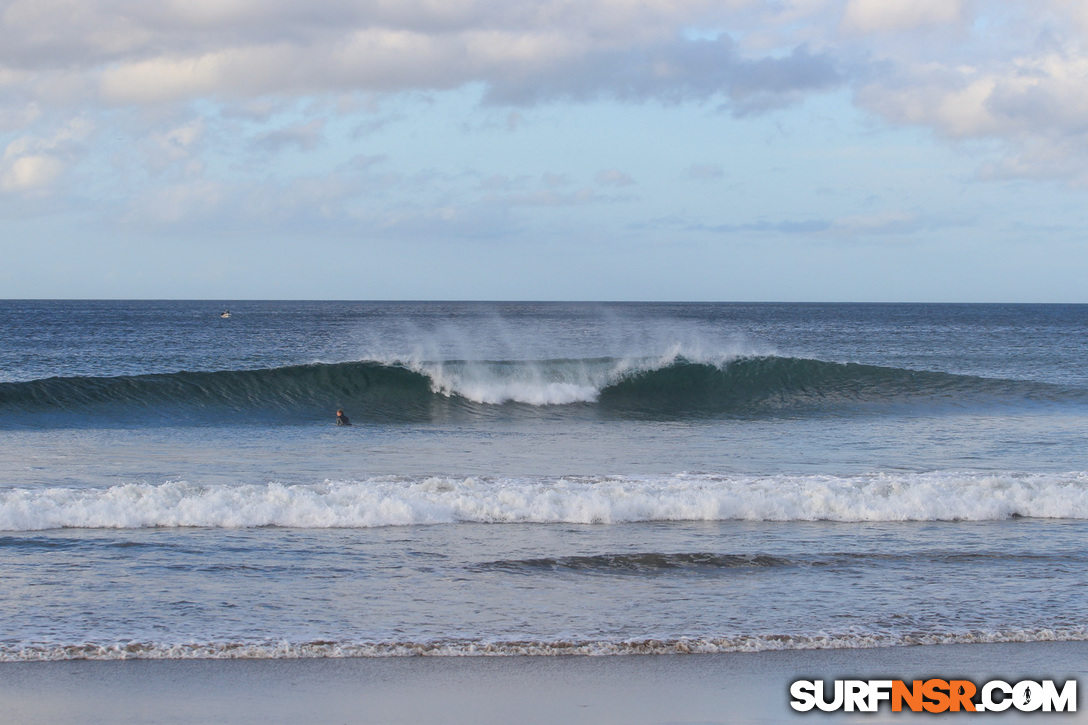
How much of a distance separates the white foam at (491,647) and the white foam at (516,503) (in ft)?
10.9

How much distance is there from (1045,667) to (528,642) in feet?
10.6

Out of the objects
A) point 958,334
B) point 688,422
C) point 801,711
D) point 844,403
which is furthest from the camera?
point 958,334

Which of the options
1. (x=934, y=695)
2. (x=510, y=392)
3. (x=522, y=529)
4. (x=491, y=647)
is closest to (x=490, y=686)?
(x=491, y=647)

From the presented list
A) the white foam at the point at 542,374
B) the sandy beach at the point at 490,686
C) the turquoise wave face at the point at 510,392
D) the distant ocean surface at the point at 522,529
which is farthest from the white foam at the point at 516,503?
the white foam at the point at 542,374

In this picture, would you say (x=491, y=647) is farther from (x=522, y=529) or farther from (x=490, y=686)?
(x=522, y=529)

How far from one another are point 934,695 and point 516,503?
5.07 m

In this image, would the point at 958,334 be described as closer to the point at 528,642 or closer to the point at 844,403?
the point at 844,403

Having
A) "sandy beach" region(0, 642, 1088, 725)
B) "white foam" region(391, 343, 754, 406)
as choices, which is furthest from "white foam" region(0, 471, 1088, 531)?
"white foam" region(391, 343, 754, 406)

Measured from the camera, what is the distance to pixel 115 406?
64.3 feet

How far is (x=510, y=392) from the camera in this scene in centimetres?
2158

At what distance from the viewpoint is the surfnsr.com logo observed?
16.9 ft

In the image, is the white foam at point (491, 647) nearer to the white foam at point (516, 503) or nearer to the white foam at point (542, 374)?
the white foam at point (516, 503)

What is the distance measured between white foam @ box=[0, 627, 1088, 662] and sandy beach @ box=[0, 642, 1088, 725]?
0.08 metres

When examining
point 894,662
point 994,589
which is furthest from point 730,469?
point 894,662
